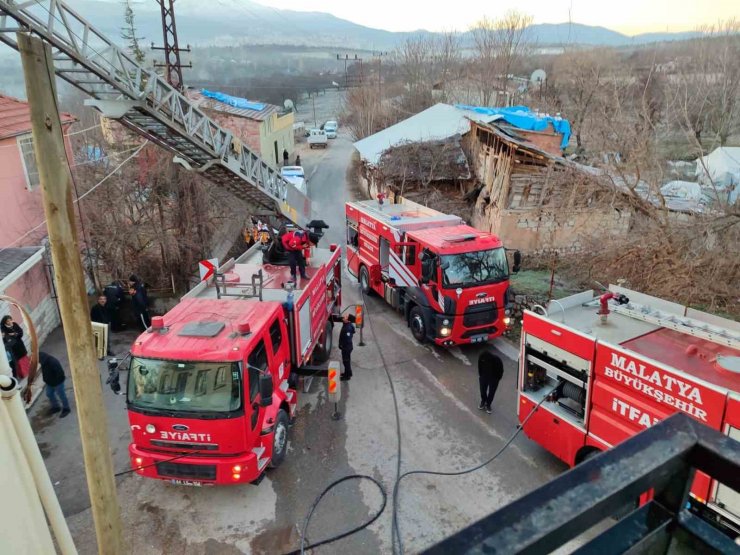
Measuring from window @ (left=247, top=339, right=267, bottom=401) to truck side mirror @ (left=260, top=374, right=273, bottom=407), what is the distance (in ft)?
0.39

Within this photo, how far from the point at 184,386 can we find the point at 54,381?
11.9 feet

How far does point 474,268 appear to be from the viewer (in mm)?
10242

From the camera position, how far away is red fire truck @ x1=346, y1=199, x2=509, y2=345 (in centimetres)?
1012

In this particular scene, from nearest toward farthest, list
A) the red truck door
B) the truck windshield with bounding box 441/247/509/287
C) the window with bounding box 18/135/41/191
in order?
the red truck door
the truck windshield with bounding box 441/247/509/287
the window with bounding box 18/135/41/191

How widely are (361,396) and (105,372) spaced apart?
545cm

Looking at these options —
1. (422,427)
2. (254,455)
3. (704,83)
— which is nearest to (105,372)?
(254,455)

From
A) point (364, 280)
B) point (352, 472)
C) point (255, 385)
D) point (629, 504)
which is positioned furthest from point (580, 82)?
point (629, 504)

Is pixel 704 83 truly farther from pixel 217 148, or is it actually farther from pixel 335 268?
pixel 217 148

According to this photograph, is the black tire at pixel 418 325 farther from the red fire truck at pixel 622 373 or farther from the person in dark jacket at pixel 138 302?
the person in dark jacket at pixel 138 302

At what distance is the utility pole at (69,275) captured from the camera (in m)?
3.28

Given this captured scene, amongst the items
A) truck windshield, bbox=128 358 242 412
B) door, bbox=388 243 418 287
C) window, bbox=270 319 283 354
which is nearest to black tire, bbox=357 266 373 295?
door, bbox=388 243 418 287

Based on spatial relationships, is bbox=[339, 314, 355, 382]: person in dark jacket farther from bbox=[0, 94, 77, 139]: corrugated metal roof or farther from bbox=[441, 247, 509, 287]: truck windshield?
bbox=[0, 94, 77, 139]: corrugated metal roof

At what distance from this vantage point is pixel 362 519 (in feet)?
20.9

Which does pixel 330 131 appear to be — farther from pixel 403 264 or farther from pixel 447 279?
pixel 447 279
